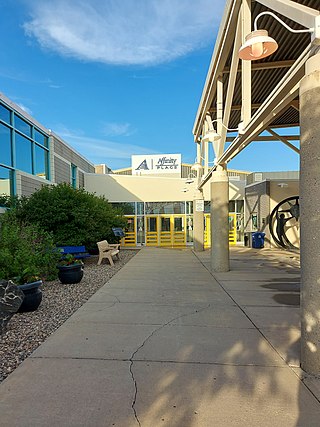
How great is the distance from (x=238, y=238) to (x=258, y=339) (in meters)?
19.3

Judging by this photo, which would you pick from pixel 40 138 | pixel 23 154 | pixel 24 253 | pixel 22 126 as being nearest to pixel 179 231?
pixel 40 138

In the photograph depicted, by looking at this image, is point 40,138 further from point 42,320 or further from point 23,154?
point 42,320

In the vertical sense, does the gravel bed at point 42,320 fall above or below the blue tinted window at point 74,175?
below

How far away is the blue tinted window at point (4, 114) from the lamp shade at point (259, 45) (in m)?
10.8

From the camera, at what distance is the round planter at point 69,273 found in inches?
330

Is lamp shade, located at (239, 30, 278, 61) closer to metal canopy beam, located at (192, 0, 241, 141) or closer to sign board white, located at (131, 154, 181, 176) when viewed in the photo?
metal canopy beam, located at (192, 0, 241, 141)

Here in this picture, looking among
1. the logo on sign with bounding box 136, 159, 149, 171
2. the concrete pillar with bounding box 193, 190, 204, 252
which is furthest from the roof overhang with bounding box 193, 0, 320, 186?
the logo on sign with bounding box 136, 159, 149, 171

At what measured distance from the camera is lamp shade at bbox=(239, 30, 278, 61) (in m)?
3.49

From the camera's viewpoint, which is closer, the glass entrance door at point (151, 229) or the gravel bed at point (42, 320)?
the gravel bed at point (42, 320)

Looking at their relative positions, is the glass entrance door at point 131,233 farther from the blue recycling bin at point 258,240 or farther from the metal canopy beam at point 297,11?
the metal canopy beam at point 297,11

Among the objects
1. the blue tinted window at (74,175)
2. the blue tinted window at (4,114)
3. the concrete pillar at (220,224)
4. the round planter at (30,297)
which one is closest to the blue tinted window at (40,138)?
the blue tinted window at (4,114)

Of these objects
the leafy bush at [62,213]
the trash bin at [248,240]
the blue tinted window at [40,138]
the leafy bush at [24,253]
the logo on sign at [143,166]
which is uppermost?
the logo on sign at [143,166]

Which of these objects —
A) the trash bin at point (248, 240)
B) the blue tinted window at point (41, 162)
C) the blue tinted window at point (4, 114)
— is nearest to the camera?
the blue tinted window at point (4, 114)

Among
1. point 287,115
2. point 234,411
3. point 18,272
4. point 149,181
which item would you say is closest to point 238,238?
point 149,181
